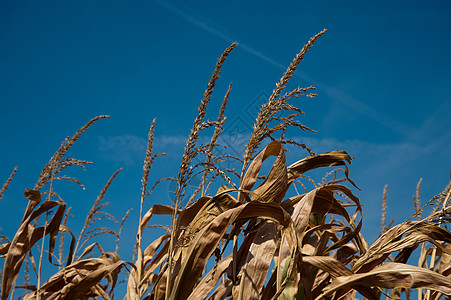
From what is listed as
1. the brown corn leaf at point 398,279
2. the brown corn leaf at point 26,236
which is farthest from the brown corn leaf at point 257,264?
the brown corn leaf at point 26,236

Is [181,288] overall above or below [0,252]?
below

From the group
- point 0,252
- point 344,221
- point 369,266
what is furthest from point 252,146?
point 0,252

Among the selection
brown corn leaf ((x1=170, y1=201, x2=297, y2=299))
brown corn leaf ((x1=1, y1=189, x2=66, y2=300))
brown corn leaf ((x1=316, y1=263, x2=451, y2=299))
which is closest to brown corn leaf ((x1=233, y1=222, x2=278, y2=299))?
brown corn leaf ((x1=170, y1=201, x2=297, y2=299))

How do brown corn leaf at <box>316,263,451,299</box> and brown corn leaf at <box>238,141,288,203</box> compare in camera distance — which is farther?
brown corn leaf at <box>238,141,288,203</box>

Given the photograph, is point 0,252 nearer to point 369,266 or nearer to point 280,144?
point 280,144

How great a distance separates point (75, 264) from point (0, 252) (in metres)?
0.60

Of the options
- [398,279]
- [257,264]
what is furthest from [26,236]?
[398,279]

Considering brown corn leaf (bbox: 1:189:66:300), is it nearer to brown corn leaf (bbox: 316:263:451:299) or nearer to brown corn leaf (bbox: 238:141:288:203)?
brown corn leaf (bbox: 238:141:288:203)

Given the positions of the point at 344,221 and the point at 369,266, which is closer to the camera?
the point at 369,266

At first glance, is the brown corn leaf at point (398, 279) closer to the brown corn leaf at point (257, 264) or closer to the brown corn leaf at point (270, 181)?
the brown corn leaf at point (257, 264)

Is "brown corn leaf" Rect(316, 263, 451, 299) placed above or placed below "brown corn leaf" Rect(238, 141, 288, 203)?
below

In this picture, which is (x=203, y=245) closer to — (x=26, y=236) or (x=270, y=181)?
(x=270, y=181)

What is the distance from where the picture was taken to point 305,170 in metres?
1.92

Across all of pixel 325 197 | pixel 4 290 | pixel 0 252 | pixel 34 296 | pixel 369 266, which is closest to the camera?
pixel 369 266
